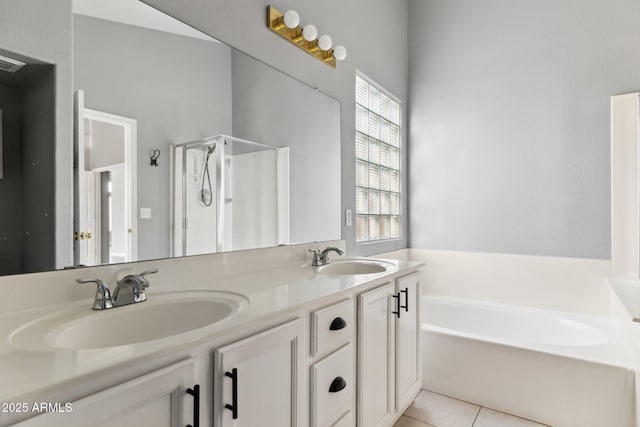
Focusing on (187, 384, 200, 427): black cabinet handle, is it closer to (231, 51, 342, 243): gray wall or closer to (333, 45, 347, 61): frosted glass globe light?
(231, 51, 342, 243): gray wall

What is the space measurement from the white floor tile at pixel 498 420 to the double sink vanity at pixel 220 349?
44 centimetres

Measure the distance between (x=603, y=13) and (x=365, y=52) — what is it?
62.6 inches

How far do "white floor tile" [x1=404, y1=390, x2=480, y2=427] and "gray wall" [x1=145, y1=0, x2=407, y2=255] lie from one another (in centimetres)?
96

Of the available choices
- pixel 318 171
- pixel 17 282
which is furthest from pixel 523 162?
pixel 17 282

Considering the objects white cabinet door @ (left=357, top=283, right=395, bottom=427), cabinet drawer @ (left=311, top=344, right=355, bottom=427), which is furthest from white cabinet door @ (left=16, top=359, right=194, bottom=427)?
white cabinet door @ (left=357, top=283, right=395, bottom=427)

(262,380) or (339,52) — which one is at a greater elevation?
(339,52)

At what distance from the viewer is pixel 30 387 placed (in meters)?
0.50

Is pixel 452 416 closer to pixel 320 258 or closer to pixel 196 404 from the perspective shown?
pixel 320 258

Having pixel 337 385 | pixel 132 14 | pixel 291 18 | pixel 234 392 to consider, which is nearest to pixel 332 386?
pixel 337 385

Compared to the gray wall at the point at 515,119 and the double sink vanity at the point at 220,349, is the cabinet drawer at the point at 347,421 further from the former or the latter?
the gray wall at the point at 515,119

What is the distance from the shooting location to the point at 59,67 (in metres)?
1.00

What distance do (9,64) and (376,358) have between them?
1.54m

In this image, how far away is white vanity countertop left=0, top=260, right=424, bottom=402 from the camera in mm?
525

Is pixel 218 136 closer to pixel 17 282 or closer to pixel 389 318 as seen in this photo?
pixel 17 282
